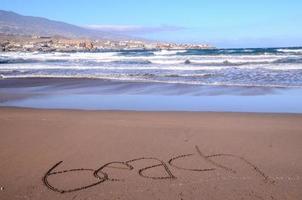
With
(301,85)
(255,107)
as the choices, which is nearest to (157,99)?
(255,107)

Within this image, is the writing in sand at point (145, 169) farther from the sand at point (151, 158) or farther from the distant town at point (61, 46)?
the distant town at point (61, 46)

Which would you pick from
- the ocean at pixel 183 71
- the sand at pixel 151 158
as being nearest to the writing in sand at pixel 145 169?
the sand at pixel 151 158

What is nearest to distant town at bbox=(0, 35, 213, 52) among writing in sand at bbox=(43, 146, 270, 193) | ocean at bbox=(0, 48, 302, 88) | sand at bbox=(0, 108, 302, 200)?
ocean at bbox=(0, 48, 302, 88)

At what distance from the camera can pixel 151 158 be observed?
5.13m

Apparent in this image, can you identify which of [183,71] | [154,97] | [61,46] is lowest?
[61,46]

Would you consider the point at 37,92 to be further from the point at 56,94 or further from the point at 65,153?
the point at 65,153

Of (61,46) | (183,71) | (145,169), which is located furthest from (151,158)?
(61,46)

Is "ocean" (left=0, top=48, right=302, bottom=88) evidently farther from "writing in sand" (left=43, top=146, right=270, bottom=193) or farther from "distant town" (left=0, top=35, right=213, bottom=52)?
"distant town" (left=0, top=35, right=213, bottom=52)

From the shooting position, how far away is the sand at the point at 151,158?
413 centimetres

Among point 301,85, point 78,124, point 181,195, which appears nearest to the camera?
point 181,195

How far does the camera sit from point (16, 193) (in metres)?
4.10

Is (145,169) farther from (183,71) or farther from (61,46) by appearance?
(61,46)

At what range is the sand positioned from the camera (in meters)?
4.13

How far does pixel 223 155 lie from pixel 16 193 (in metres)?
2.57
